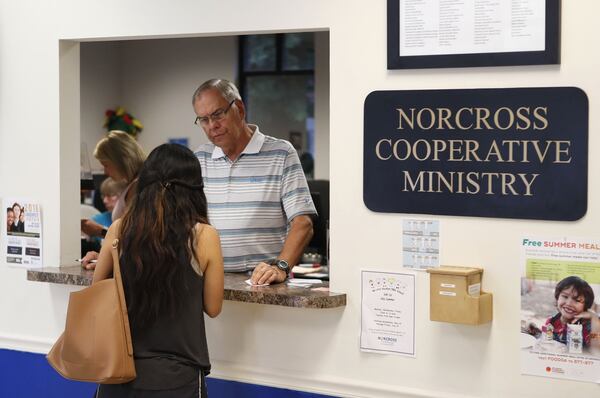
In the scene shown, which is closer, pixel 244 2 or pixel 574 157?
pixel 574 157

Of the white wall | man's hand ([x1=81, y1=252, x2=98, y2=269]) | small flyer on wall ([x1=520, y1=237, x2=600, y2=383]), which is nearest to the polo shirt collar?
the white wall

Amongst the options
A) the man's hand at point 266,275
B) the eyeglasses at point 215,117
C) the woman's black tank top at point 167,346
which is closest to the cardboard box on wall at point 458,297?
the man's hand at point 266,275

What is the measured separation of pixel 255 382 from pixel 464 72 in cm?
135

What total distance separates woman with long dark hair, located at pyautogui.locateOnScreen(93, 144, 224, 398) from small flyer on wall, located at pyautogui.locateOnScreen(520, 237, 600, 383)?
98cm

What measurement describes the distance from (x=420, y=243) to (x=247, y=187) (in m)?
0.87

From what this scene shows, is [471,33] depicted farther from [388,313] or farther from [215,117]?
[215,117]

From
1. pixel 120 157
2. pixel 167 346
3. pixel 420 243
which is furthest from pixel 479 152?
pixel 120 157

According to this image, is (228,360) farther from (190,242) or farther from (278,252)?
(190,242)

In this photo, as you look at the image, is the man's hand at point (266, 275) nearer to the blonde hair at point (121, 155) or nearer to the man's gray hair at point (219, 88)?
the man's gray hair at point (219, 88)

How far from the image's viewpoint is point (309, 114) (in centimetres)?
908

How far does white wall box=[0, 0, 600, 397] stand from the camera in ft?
8.97

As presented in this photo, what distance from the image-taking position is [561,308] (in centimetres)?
266

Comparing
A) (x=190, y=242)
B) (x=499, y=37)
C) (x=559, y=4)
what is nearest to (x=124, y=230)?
(x=190, y=242)

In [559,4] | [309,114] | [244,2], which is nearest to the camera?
[559,4]
